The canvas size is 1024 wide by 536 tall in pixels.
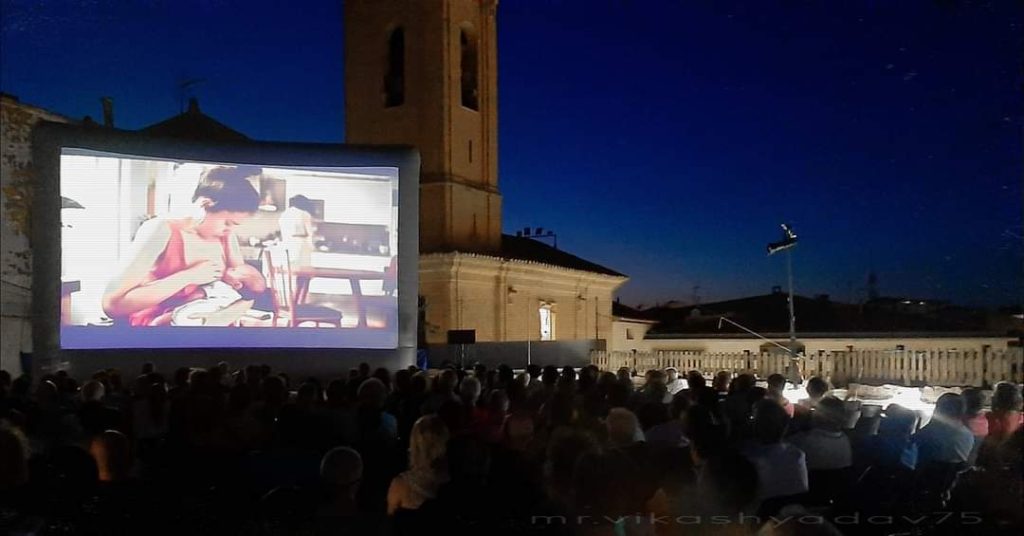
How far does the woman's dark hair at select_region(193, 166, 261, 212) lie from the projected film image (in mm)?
14

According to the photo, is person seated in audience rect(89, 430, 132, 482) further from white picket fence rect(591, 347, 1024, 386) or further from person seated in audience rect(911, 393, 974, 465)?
white picket fence rect(591, 347, 1024, 386)

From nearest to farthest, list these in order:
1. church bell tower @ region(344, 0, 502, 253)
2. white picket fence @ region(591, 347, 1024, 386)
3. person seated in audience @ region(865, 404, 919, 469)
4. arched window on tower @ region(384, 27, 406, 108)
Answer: person seated in audience @ region(865, 404, 919, 469) < white picket fence @ region(591, 347, 1024, 386) < church bell tower @ region(344, 0, 502, 253) < arched window on tower @ region(384, 27, 406, 108)

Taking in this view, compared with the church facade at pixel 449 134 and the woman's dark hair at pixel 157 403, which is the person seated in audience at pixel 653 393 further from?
the church facade at pixel 449 134

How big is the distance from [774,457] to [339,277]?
10062mm

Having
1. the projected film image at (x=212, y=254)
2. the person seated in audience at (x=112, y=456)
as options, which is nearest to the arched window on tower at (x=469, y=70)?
the projected film image at (x=212, y=254)

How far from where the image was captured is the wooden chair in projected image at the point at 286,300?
12633 millimetres

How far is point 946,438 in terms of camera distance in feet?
14.8

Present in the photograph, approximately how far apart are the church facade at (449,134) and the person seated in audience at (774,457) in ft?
60.5

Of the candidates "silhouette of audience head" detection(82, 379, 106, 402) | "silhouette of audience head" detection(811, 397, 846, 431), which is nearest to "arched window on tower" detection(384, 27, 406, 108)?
"silhouette of audience head" detection(82, 379, 106, 402)

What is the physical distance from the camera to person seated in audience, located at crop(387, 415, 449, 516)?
3.39 meters

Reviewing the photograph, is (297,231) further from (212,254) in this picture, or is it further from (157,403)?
(157,403)

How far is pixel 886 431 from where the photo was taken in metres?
4.75

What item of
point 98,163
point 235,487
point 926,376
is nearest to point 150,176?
point 98,163

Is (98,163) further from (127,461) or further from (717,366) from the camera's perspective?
(717,366)
